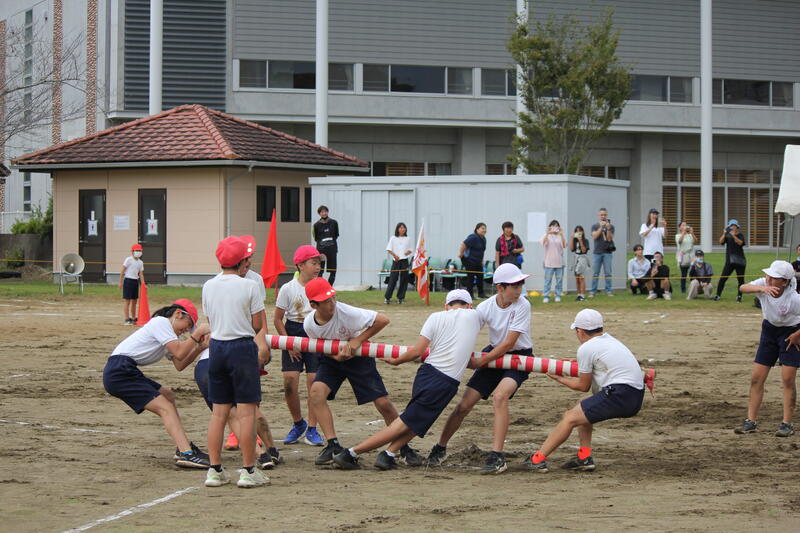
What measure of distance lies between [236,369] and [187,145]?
2401 centimetres

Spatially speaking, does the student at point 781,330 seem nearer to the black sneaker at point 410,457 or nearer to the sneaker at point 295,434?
the black sneaker at point 410,457

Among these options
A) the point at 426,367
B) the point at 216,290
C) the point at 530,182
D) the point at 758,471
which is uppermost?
the point at 530,182

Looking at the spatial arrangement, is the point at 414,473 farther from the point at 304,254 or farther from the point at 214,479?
the point at 304,254

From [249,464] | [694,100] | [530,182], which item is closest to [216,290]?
[249,464]

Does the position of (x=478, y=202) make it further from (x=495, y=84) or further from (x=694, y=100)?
(x=694, y=100)

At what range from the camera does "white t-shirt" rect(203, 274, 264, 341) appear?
8336 millimetres

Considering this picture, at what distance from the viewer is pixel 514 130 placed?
4628 cm

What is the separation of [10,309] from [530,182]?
12.8m

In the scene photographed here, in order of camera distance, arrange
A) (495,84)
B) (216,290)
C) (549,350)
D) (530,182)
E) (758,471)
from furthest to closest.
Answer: (495,84) < (530,182) < (549,350) < (758,471) < (216,290)

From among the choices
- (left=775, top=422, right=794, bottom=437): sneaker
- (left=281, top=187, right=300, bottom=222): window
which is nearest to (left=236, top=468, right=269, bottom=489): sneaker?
(left=775, top=422, right=794, bottom=437): sneaker

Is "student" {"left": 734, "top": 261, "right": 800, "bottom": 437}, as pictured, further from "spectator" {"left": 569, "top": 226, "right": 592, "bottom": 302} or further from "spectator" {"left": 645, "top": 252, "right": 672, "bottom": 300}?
"spectator" {"left": 569, "top": 226, "right": 592, "bottom": 302}

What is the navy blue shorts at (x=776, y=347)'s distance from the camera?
35.2 feet

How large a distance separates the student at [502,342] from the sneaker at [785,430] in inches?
106

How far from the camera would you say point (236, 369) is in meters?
8.37
